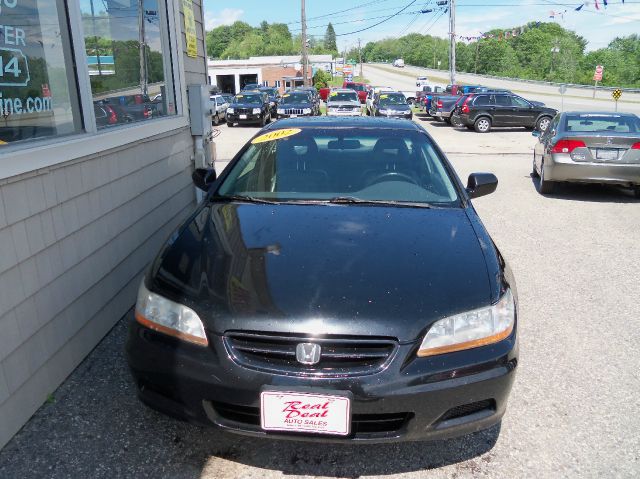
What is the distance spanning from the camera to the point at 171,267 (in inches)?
100

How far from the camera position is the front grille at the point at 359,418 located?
212 cm

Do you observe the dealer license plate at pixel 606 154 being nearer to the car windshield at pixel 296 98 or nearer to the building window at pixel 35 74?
the building window at pixel 35 74

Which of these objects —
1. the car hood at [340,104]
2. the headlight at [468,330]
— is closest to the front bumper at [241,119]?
the car hood at [340,104]

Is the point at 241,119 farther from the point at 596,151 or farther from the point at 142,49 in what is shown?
the point at 142,49

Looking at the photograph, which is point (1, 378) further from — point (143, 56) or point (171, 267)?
point (143, 56)

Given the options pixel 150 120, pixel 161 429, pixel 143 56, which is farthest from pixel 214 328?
pixel 143 56

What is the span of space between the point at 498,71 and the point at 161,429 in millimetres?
102942

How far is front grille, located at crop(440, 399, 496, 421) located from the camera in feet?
7.14

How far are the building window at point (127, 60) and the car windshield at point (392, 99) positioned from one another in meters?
18.7

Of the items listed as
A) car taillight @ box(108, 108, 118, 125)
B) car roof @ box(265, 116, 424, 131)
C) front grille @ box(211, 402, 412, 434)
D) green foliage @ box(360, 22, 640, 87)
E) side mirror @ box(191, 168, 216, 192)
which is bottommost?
front grille @ box(211, 402, 412, 434)

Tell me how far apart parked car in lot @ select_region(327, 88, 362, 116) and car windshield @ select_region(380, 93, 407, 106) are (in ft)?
3.50

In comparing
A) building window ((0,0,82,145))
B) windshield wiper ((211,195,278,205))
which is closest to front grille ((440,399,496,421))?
windshield wiper ((211,195,278,205))

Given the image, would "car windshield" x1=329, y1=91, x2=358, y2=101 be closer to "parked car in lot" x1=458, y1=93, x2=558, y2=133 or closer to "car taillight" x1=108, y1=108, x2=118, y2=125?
"parked car in lot" x1=458, y1=93, x2=558, y2=133

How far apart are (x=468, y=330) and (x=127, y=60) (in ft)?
12.7
